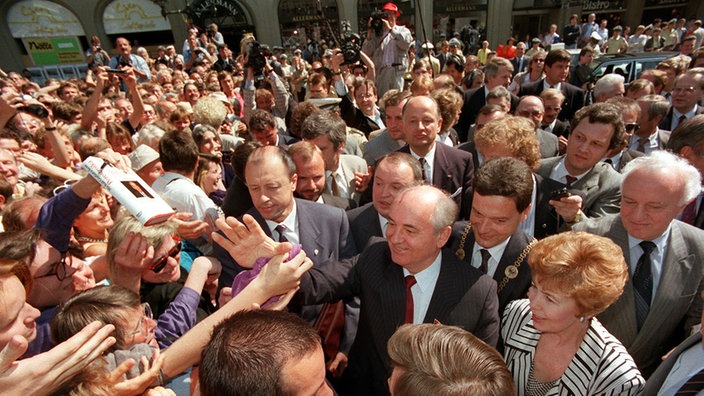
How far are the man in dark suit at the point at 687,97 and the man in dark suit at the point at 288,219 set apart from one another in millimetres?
4471

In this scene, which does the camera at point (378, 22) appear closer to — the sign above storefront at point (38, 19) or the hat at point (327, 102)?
the hat at point (327, 102)

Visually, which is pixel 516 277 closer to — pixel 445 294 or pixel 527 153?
pixel 445 294

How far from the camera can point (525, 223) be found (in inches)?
108

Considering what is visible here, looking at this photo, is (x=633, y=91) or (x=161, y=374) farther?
(x=633, y=91)

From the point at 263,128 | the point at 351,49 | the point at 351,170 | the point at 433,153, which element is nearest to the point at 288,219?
the point at 351,170

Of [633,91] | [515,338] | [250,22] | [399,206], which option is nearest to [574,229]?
[515,338]

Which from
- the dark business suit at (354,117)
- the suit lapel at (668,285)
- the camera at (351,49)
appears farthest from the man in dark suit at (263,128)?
the suit lapel at (668,285)

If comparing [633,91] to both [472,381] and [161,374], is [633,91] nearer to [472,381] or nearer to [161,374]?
[472,381]

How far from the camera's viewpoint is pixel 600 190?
2.82 meters

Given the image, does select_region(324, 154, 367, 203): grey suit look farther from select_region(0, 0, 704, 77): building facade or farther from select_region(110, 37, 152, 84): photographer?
select_region(0, 0, 704, 77): building facade

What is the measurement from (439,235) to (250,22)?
21468mm

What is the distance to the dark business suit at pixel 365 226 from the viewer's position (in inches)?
108

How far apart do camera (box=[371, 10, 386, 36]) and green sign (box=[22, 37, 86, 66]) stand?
65.0ft

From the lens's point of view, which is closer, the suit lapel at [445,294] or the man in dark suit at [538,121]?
the suit lapel at [445,294]
